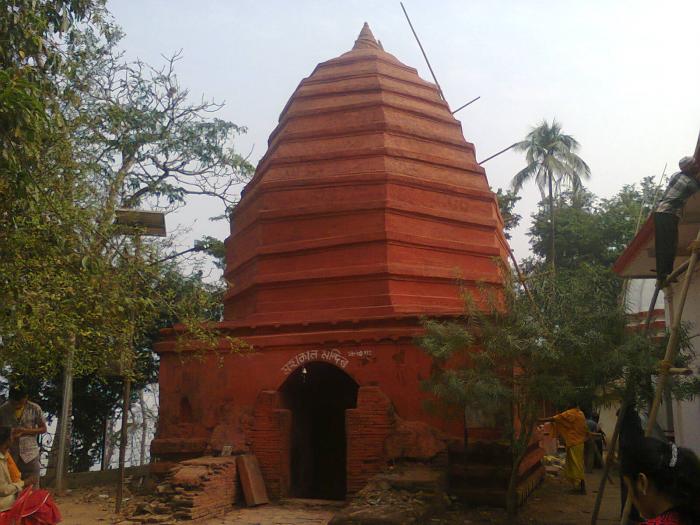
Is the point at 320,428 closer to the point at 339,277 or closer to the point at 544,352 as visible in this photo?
the point at 339,277

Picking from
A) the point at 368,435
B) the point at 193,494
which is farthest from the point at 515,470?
the point at 193,494

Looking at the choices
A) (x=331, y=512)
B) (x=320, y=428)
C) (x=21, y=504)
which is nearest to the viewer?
(x=21, y=504)

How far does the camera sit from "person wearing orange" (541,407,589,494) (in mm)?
9289

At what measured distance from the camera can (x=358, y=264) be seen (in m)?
10.8

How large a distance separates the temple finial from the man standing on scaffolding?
384 inches

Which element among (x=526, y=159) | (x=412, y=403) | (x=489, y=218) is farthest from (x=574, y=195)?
(x=412, y=403)

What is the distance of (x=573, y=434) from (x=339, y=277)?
13.0 ft

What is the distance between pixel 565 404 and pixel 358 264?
4471 millimetres

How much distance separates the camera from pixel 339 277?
10.7 metres

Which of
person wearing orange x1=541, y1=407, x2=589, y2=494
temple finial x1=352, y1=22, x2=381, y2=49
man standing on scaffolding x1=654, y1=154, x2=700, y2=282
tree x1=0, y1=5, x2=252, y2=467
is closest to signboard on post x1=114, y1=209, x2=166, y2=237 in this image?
tree x1=0, y1=5, x2=252, y2=467

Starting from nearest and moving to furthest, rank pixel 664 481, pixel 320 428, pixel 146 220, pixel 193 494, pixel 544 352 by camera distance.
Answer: pixel 664 481 < pixel 544 352 < pixel 193 494 < pixel 146 220 < pixel 320 428

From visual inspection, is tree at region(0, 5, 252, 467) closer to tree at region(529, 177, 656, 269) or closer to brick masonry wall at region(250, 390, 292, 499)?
brick masonry wall at region(250, 390, 292, 499)

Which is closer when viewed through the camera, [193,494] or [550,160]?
[193,494]

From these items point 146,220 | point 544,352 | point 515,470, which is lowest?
point 515,470
